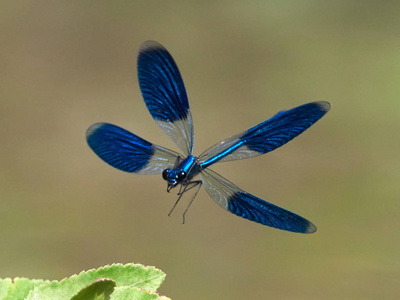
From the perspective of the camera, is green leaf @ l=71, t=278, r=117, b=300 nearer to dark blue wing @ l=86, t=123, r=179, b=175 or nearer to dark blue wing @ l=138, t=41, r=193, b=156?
dark blue wing @ l=86, t=123, r=179, b=175

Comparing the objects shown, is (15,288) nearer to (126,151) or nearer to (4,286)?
(4,286)

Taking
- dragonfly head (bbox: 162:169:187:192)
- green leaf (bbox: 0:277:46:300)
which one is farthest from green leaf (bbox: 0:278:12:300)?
dragonfly head (bbox: 162:169:187:192)

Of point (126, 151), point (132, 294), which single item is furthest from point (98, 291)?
point (126, 151)

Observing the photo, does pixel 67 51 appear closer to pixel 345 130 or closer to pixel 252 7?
pixel 252 7

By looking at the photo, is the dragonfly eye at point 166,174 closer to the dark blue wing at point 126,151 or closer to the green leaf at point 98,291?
the dark blue wing at point 126,151

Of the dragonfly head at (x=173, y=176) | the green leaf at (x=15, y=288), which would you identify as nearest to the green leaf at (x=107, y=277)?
the green leaf at (x=15, y=288)

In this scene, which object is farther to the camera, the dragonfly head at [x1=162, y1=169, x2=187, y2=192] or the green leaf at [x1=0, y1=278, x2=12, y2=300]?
the green leaf at [x1=0, y1=278, x2=12, y2=300]

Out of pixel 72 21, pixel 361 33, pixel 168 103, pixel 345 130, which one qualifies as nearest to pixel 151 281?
pixel 168 103
